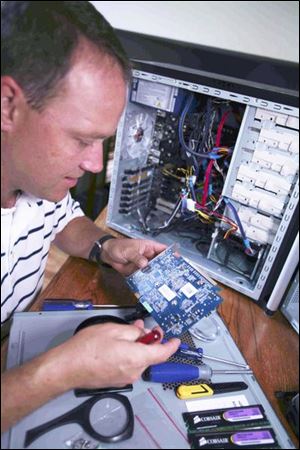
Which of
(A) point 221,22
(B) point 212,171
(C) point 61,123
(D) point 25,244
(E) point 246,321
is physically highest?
(A) point 221,22

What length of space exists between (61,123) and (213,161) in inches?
19.2

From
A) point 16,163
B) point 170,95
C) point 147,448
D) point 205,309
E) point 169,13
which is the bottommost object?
point 147,448

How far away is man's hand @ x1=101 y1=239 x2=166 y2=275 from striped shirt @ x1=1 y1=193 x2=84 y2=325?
0.16 m

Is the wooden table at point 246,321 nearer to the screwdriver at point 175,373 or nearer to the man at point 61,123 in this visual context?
the screwdriver at point 175,373

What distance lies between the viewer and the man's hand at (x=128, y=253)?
90 cm

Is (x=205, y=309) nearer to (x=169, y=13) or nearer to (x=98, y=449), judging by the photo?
(x=98, y=449)

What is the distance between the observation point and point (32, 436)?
1.73 feet

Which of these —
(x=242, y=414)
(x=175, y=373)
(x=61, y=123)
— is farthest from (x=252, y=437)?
(x=61, y=123)

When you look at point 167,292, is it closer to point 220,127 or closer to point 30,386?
point 30,386

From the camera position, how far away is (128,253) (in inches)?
Result: 36.3

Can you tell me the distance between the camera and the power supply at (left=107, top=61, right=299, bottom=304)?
0.81 metres

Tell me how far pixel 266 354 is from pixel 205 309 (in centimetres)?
19

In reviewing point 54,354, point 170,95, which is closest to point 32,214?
point 54,354

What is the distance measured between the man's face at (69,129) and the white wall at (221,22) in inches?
5.4
